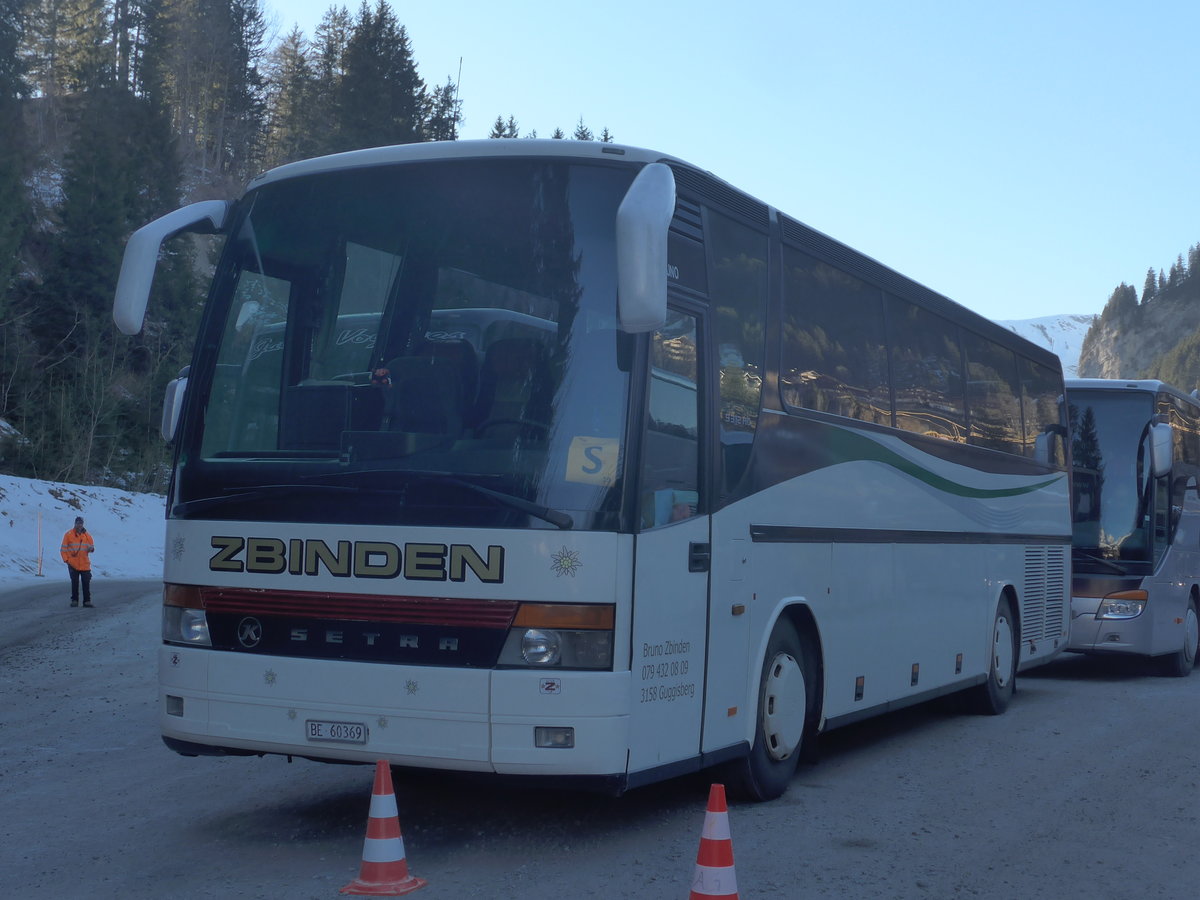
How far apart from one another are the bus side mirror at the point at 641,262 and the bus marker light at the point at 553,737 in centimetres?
178

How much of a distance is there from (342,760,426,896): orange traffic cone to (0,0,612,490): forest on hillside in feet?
147

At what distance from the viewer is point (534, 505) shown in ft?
19.7

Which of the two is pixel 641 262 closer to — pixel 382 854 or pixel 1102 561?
pixel 382 854

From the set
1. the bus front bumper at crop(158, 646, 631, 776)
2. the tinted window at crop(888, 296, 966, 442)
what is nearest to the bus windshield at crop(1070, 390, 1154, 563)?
the tinted window at crop(888, 296, 966, 442)

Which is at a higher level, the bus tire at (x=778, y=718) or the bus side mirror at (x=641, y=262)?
the bus side mirror at (x=641, y=262)

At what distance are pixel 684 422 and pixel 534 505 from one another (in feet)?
→ 3.61

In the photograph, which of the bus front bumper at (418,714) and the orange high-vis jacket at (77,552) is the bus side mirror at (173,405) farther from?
the orange high-vis jacket at (77,552)

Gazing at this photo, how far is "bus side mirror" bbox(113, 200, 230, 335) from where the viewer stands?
652 centimetres

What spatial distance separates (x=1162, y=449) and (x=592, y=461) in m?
11.3

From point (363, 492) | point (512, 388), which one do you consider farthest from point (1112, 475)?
point (363, 492)

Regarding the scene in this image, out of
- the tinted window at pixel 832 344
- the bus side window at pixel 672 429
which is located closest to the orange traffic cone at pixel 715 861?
the bus side window at pixel 672 429

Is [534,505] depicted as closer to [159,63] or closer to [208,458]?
[208,458]

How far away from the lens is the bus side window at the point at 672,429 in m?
6.39

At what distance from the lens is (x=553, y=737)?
5.93 metres
